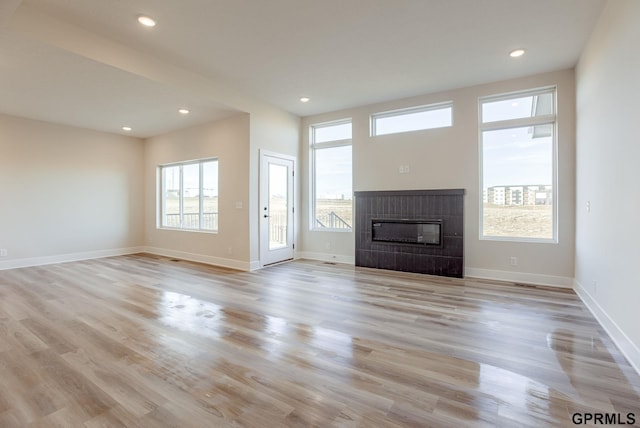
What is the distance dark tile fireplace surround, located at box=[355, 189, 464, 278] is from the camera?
4.95 metres

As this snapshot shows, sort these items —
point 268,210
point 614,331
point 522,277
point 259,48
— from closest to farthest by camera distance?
point 614,331 < point 259,48 < point 522,277 < point 268,210

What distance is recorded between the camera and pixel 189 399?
182 centimetres

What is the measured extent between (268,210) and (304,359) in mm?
3862

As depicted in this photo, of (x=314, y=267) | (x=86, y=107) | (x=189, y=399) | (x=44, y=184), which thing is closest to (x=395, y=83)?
(x=314, y=267)

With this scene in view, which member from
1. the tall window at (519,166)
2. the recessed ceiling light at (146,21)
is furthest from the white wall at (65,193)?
the tall window at (519,166)

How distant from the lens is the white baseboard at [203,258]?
5546mm

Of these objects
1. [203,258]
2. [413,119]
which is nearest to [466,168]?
[413,119]

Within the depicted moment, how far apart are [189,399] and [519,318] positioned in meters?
3.10

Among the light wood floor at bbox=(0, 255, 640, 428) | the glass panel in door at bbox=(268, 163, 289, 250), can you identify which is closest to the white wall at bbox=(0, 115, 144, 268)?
the light wood floor at bbox=(0, 255, 640, 428)

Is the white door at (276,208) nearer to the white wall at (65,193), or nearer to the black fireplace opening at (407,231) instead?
the black fireplace opening at (407,231)

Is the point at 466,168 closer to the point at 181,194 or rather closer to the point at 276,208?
the point at 276,208

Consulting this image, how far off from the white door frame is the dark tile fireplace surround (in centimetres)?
143

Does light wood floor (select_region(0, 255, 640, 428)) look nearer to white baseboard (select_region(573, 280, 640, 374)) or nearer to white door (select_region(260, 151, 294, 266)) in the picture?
white baseboard (select_region(573, 280, 640, 374))

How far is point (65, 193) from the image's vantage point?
6.21m
